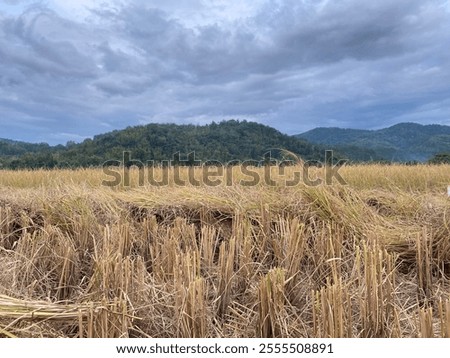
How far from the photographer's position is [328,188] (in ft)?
14.5

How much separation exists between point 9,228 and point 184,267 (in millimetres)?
3079

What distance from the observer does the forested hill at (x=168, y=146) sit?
1107 inches

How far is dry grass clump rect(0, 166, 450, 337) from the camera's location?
2.08m

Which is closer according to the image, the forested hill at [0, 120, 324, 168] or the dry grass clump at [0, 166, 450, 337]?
the dry grass clump at [0, 166, 450, 337]

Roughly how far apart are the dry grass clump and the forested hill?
831 inches

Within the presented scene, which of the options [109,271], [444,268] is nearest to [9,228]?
[109,271]

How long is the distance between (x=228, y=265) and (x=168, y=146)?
123 ft

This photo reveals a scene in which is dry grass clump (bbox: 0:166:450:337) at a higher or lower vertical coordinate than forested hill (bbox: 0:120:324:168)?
lower

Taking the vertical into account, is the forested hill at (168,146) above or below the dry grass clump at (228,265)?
above

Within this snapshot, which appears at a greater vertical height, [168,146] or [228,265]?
[168,146]

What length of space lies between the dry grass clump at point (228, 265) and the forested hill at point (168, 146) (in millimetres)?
21100

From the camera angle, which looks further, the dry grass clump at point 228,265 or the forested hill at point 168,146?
the forested hill at point 168,146

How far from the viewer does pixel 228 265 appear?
2.77 metres
